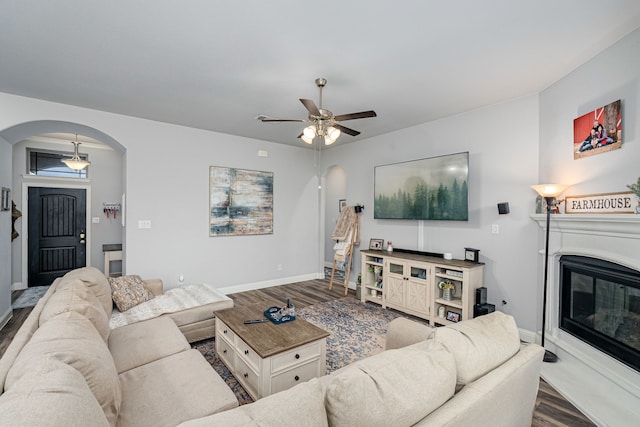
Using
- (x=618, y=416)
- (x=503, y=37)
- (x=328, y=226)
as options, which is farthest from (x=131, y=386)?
(x=328, y=226)

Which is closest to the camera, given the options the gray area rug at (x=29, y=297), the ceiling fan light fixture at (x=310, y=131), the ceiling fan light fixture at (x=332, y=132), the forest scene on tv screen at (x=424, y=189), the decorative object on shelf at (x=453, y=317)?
the ceiling fan light fixture at (x=310, y=131)

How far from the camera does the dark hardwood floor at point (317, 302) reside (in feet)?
6.87

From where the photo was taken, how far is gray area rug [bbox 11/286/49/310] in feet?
14.9

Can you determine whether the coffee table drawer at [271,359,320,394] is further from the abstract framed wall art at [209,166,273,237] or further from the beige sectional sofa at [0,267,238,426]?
the abstract framed wall art at [209,166,273,237]

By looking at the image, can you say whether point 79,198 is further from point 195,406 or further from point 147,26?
point 195,406

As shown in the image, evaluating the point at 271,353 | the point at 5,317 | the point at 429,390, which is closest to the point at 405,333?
the point at 271,353

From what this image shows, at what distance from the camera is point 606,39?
2.32 metres

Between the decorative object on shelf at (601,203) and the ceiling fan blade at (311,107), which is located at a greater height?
the ceiling fan blade at (311,107)

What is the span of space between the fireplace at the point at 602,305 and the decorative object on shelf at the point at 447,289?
3.63 ft

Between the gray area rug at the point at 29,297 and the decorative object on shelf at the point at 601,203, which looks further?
the gray area rug at the point at 29,297

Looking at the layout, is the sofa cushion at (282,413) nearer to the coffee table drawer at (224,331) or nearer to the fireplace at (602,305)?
the coffee table drawer at (224,331)

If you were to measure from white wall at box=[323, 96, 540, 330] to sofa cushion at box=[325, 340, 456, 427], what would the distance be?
112 inches

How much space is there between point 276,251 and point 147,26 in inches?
166

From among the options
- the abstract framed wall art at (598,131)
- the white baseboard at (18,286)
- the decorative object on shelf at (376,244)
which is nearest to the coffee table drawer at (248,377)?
the decorative object on shelf at (376,244)
